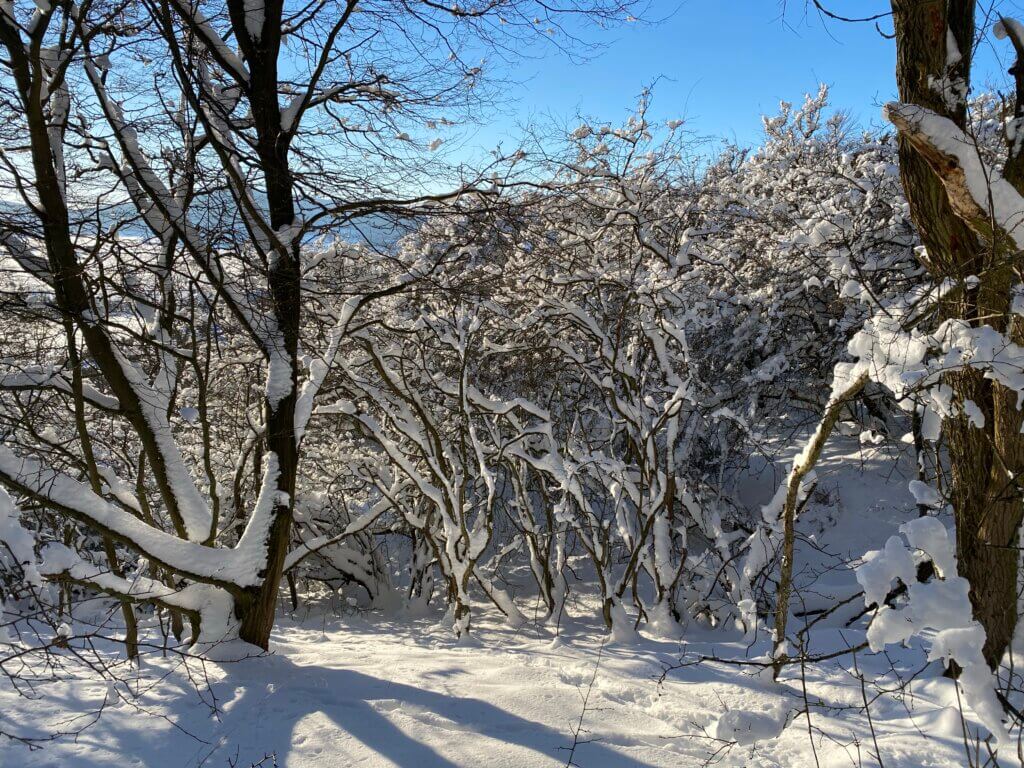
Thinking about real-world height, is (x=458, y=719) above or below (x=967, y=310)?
below

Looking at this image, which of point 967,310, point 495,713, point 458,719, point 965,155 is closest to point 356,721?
point 458,719

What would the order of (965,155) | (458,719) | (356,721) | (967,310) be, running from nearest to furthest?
1. (965,155)
2. (967,310)
3. (356,721)
4. (458,719)

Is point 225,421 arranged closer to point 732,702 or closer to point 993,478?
point 732,702

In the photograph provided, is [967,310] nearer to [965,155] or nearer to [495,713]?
[965,155]

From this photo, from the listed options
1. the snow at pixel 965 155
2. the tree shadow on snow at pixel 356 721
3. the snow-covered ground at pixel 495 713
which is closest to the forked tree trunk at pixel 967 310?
the snow at pixel 965 155

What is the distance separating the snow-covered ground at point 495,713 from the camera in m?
3.15

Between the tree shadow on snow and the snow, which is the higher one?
the snow

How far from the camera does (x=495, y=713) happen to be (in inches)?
147

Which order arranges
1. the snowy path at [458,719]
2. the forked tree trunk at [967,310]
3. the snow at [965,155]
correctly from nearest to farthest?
the snow at [965,155]
the forked tree trunk at [967,310]
the snowy path at [458,719]

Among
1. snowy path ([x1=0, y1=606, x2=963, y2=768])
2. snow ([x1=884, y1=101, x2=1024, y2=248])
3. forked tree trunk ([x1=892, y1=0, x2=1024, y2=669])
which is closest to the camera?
snow ([x1=884, y1=101, x2=1024, y2=248])

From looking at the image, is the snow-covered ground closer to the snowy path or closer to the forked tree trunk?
the snowy path

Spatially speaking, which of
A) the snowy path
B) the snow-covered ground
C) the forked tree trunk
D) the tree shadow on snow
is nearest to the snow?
the forked tree trunk

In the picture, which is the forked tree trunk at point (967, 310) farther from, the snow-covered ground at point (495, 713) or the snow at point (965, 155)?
the snow-covered ground at point (495, 713)

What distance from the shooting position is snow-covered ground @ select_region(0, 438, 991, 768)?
3.15 meters
